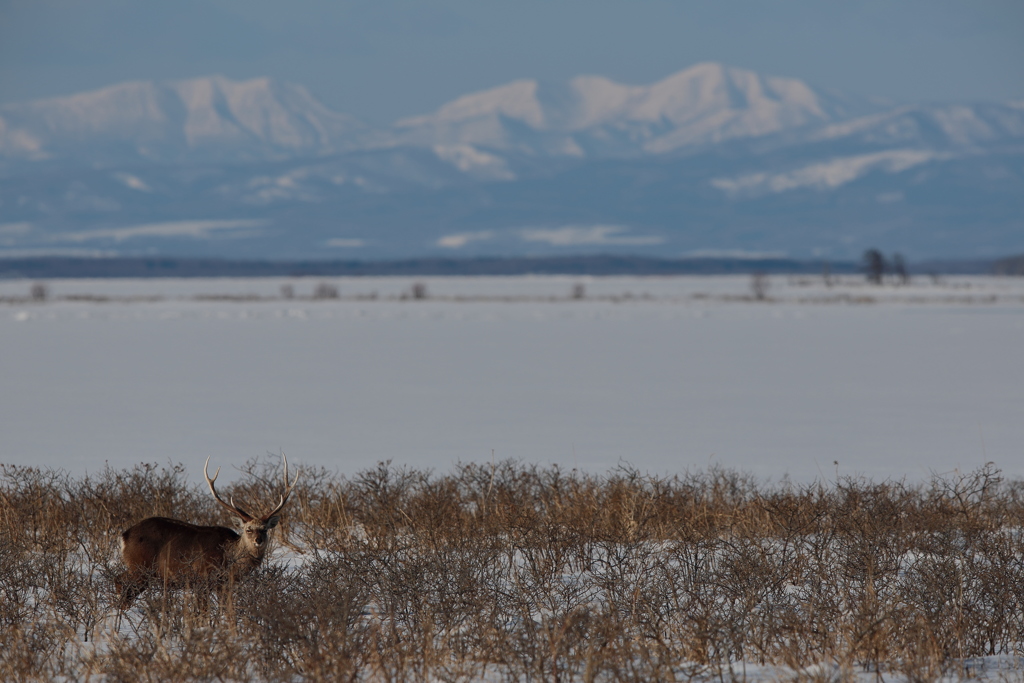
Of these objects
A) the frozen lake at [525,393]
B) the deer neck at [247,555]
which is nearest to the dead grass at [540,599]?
the deer neck at [247,555]

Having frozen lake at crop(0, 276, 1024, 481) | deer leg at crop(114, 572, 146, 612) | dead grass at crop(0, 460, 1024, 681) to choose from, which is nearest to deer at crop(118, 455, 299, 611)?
deer leg at crop(114, 572, 146, 612)

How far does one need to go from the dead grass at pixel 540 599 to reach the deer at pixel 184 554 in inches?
4.3

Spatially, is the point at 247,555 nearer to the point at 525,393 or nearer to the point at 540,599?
the point at 540,599

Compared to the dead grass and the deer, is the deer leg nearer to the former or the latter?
the deer

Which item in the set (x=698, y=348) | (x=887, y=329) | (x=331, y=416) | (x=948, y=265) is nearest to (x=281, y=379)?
(x=331, y=416)

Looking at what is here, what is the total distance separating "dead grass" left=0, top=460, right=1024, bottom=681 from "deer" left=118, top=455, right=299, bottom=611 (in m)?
0.11

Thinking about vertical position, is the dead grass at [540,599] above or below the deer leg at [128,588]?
below

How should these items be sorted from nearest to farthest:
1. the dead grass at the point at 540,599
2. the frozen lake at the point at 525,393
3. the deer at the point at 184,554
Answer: the dead grass at the point at 540,599, the deer at the point at 184,554, the frozen lake at the point at 525,393

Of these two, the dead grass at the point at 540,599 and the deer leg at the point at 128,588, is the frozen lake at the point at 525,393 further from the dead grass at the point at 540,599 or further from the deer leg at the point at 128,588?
the deer leg at the point at 128,588

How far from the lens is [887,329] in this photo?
31594 millimetres

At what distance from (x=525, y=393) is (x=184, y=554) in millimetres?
12490

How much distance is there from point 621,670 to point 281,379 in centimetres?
1538

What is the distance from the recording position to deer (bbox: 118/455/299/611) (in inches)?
203

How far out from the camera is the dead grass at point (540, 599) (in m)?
4.69
